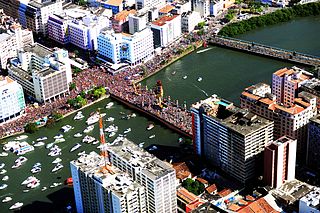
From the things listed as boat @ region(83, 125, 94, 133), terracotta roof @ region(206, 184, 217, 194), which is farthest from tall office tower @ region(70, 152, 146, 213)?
boat @ region(83, 125, 94, 133)

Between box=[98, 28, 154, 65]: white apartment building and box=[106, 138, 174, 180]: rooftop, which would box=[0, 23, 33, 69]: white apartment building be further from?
A: box=[106, 138, 174, 180]: rooftop

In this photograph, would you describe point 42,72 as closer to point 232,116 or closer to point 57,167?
point 57,167

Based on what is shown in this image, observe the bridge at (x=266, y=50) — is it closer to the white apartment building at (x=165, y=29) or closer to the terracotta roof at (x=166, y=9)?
the white apartment building at (x=165, y=29)

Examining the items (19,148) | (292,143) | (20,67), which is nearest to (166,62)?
(20,67)

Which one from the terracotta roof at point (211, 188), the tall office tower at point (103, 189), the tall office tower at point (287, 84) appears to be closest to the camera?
the tall office tower at point (103, 189)

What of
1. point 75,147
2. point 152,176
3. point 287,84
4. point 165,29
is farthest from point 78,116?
point 287,84

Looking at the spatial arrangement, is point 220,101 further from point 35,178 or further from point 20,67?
point 20,67

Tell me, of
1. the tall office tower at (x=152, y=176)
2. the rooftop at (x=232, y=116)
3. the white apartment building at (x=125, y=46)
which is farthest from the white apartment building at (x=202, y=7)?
the tall office tower at (x=152, y=176)
